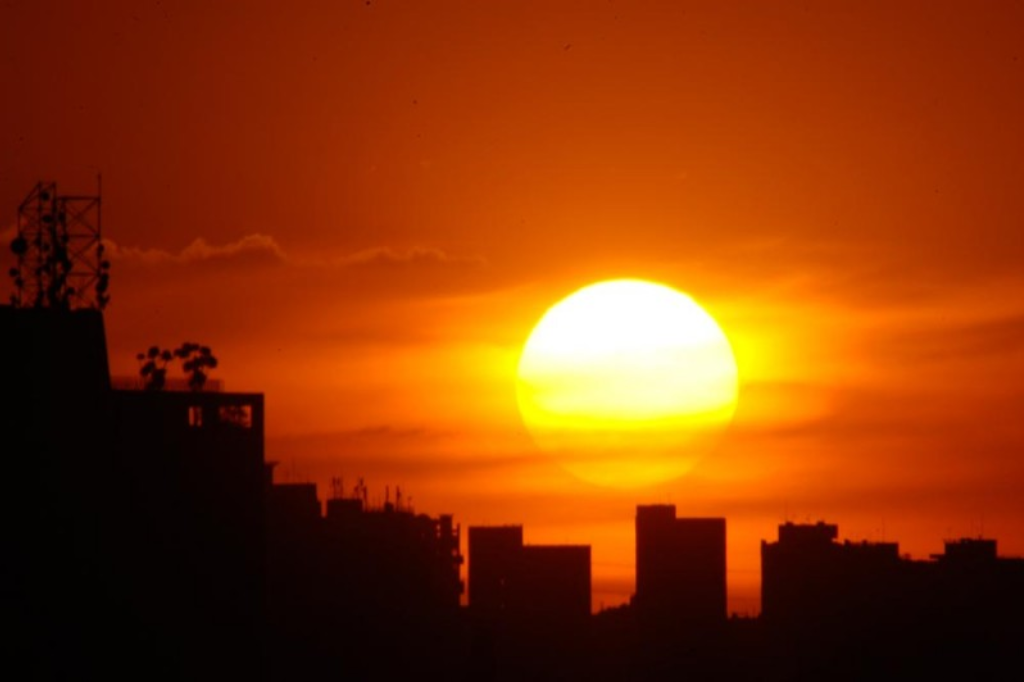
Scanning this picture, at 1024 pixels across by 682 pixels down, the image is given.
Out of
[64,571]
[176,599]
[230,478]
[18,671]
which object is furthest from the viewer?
[230,478]

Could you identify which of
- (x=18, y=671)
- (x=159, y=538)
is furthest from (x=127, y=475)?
(x=18, y=671)

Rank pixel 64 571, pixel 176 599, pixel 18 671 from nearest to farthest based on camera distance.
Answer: pixel 18 671 → pixel 64 571 → pixel 176 599

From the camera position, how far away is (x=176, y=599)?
146m

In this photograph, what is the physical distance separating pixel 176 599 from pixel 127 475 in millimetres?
9952

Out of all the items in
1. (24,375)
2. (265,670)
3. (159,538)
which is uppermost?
(24,375)

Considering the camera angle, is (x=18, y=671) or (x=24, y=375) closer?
(x=18, y=671)

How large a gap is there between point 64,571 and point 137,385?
24654 mm

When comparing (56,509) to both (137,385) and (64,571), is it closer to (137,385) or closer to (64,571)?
(64,571)

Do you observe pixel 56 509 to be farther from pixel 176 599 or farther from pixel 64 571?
pixel 176 599

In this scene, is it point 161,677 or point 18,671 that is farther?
point 161,677

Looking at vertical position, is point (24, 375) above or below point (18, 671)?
above

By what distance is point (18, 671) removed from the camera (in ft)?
401

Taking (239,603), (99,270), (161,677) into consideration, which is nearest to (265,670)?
(239,603)

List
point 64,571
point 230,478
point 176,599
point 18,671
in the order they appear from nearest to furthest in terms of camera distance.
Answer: point 18,671, point 64,571, point 176,599, point 230,478
